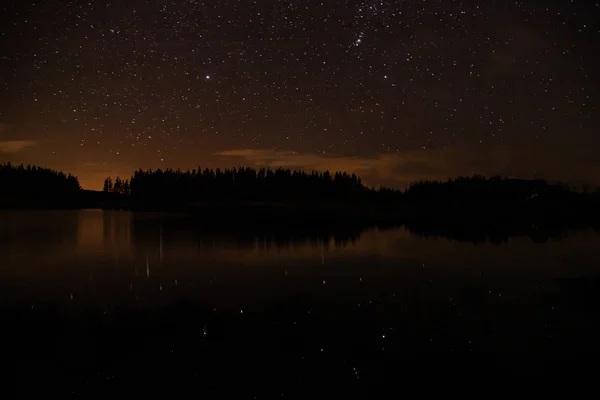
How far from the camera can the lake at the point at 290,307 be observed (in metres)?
11.2

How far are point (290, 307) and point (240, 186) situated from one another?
13544cm

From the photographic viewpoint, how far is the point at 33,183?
154 meters

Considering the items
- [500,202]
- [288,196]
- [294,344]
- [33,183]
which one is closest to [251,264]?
[294,344]

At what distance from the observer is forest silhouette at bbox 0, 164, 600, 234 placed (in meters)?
88.8

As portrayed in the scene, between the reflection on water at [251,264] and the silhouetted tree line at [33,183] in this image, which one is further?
the silhouetted tree line at [33,183]

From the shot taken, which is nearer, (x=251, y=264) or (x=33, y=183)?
(x=251, y=264)

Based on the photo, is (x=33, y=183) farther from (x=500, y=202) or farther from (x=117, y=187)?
(x=500, y=202)

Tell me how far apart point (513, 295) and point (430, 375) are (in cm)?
917

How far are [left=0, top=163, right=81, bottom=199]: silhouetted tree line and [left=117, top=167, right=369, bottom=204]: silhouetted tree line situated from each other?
20.6 metres

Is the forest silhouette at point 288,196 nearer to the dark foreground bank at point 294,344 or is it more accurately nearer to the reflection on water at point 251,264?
the reflection on water at point 251,264

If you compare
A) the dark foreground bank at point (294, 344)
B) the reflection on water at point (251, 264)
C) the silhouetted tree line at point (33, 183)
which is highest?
the silhouetted tree line at point (33, 183)

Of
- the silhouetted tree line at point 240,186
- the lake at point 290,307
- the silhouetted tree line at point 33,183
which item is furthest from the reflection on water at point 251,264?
the silhouetted tree line at point 33,183

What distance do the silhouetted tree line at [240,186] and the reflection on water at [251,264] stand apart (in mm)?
94028

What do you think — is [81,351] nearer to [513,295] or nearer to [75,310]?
[75,310]
